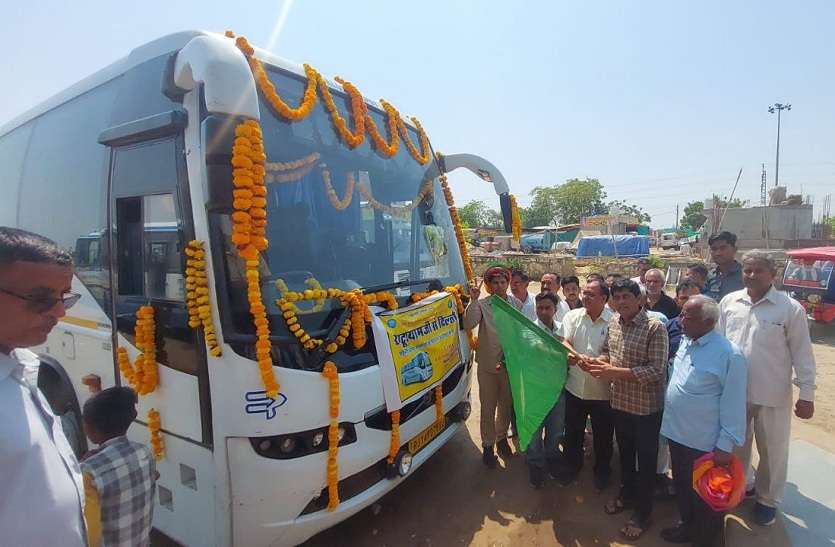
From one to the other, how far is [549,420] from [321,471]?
87.3 inches

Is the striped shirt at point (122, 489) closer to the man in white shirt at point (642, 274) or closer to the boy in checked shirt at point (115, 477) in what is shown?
the boy in checked shirt at point (115, 477)

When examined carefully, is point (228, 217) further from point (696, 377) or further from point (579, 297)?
point (579, 297)

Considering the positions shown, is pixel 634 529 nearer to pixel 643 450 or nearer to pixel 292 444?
pixel 643 450

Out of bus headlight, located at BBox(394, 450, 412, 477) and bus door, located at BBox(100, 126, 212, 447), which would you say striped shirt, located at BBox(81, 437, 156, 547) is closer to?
bus door, located at BBox(100, 126, 212, 447)

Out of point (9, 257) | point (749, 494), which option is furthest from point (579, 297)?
point (9, 257)

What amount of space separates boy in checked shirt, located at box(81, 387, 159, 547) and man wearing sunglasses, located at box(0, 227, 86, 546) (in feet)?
2.13

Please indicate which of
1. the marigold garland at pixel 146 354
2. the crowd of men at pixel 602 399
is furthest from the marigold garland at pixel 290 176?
the crowd of men at pixel 602 399

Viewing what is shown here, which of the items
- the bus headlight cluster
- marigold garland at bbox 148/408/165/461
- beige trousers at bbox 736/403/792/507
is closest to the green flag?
beige trousers at bbox 736/403/792/507

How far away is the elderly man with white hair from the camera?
8.59 ft

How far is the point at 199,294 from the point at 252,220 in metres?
0.48

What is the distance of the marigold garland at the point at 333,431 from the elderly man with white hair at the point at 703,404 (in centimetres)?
217

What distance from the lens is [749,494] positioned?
3.44m

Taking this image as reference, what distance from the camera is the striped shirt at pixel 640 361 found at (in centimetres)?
299

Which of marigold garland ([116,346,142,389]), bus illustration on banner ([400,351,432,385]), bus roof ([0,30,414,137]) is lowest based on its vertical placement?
bus illustration on banner ([400,351,432,385])
